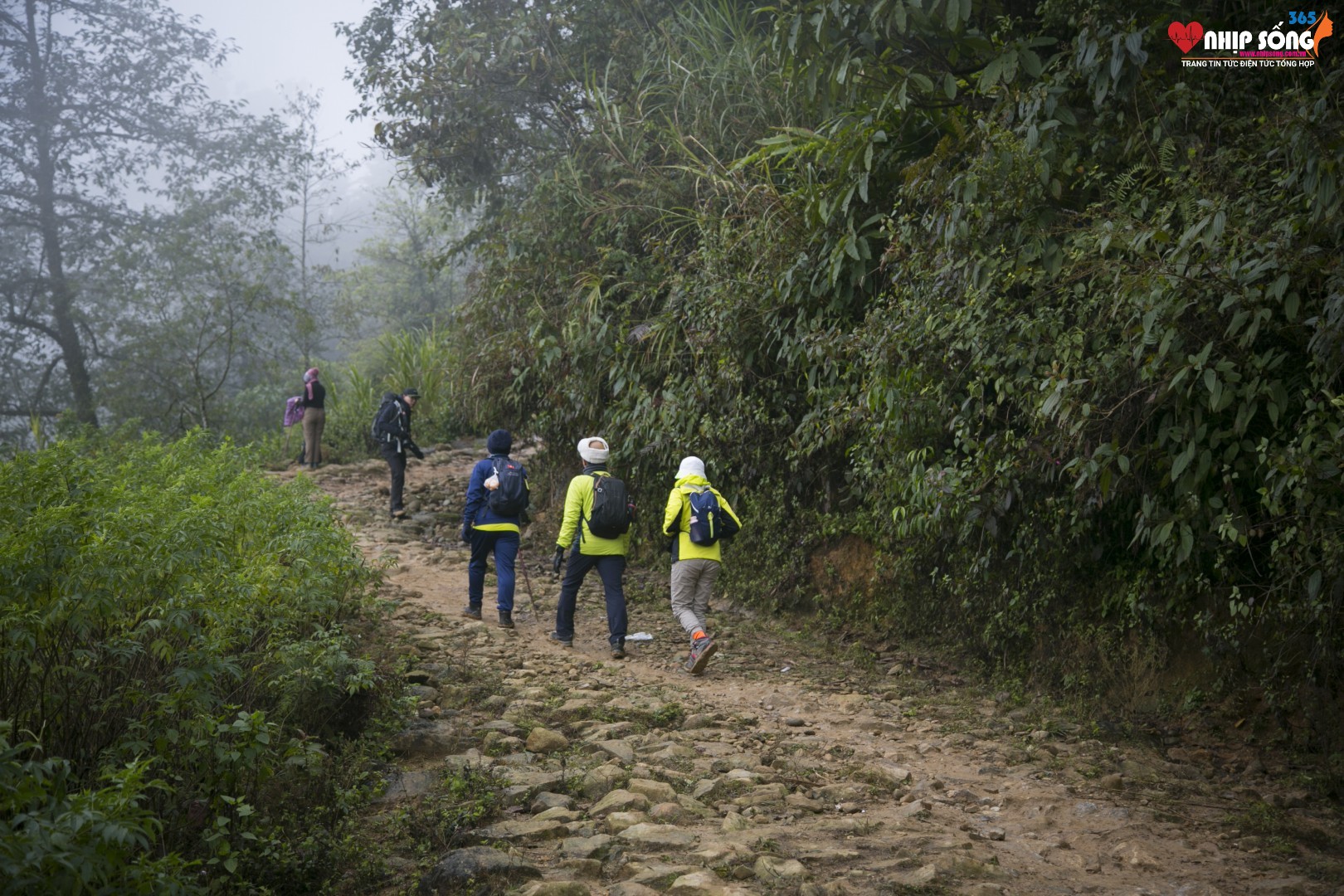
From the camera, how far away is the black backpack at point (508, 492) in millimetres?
8305

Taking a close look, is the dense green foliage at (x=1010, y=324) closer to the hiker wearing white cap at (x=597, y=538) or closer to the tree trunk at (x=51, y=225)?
the hiker wearing white cap at (x=597, y=538)

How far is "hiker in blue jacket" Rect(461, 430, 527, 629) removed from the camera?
27.4ft

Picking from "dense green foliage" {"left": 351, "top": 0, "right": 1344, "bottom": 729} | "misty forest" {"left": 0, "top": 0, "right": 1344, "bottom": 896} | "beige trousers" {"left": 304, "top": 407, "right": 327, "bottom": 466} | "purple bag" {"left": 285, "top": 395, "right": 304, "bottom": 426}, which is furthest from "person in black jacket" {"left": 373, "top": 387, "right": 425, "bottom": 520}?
"purple bag" {"left": 285, "top": 395, "right": 304, "bottom": 426}

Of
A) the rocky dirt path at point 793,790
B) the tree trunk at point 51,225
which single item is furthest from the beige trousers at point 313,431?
the tree trunk at point 51,225

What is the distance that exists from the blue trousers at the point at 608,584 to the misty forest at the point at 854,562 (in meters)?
0.29

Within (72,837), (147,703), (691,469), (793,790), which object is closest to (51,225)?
(691,469)

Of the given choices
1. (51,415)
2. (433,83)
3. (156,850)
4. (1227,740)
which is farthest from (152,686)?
(51,415)

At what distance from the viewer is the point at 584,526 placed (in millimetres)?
7820

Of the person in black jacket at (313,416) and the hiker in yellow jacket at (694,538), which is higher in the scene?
the person in black jacket at (313,416)

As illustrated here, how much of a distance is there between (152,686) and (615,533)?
4225mm

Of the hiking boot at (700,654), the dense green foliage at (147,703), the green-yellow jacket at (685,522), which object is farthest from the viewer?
the green-yellow jacket at (685,522)

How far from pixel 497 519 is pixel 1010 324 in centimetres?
462

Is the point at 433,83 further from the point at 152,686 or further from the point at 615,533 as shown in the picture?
the point at 152,686

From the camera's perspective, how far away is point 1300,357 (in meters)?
4.70
